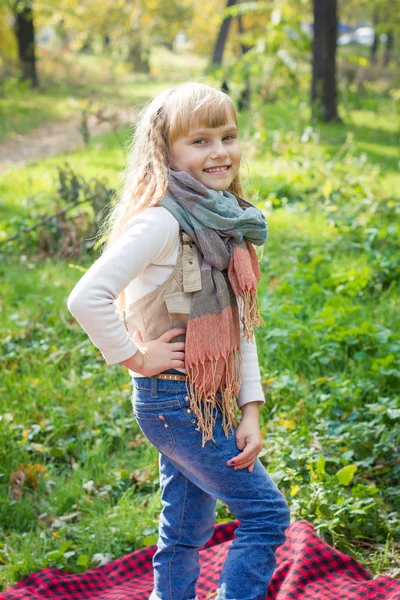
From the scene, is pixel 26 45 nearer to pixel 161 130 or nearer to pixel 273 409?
pixel 273 409

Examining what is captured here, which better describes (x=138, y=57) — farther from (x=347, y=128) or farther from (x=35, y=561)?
(x=35, y=561)

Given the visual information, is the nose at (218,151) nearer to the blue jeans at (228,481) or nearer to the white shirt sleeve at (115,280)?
the white shirt sleeve at (115,280)

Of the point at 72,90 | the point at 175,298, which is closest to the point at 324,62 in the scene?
the point at 72,90

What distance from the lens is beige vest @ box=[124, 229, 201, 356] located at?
7.68 feet

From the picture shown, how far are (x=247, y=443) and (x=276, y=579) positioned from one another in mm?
1008

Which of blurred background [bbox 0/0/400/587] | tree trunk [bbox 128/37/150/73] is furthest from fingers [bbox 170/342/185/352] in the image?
tree trunk [bbox 128/37/150/73]

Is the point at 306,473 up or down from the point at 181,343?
down

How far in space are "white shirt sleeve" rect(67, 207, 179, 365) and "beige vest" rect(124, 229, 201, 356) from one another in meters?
0.08

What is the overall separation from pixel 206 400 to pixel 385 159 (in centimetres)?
946

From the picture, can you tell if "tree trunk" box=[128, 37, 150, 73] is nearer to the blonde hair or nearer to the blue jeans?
the blonde hair

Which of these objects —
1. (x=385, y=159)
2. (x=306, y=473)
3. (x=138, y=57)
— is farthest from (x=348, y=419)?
(x=138, y=57)

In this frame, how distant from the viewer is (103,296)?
7.16 ft

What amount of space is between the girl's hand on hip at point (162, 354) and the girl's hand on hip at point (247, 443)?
0.28 m

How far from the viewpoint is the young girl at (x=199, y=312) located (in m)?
2.33
